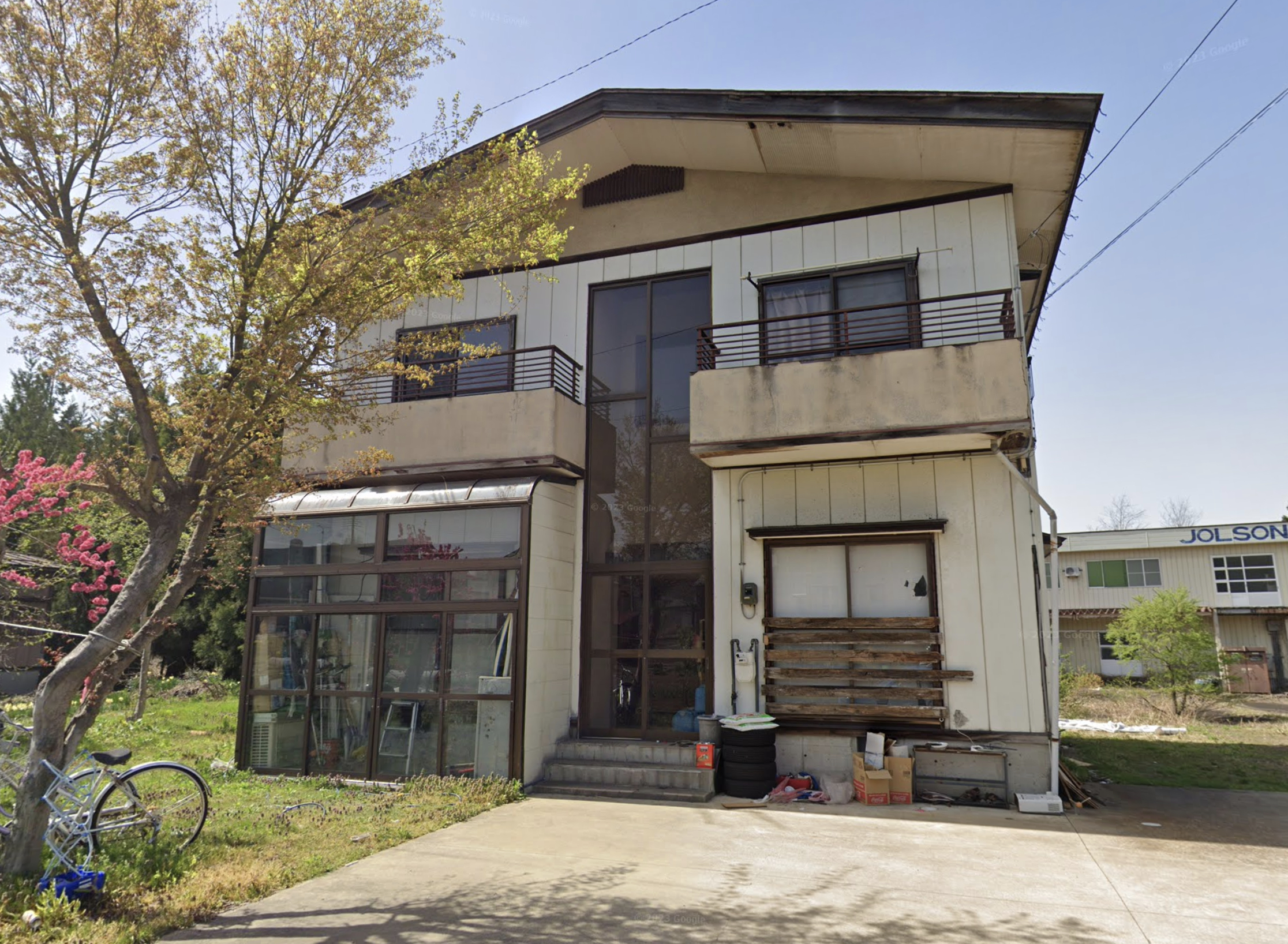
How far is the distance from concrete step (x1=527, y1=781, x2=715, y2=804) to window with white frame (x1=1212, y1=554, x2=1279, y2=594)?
27.6 metres

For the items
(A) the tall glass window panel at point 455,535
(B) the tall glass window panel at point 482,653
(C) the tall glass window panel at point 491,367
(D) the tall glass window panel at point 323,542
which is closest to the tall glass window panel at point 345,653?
(D) the tall glass window panel at point 323,542

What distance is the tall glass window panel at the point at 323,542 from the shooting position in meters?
11.0

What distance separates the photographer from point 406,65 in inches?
278

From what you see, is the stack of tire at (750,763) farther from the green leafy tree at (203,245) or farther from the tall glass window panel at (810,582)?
the green leafy tree at (203,245)

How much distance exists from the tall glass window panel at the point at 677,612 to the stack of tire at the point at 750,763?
158 cm

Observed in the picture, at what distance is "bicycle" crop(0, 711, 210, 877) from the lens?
5449 millimetres

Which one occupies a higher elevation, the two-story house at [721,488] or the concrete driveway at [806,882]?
the two-story house at [721,488]

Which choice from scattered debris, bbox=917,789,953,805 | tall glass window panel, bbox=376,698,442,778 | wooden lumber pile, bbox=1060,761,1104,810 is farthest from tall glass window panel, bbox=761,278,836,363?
tall glass window panel, bbox=376,698,442,778

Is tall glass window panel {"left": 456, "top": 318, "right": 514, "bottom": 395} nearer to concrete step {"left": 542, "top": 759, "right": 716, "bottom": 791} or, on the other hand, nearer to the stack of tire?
concrete step {"left": 542, "top": 759, "right": 716, "bottom": 791}

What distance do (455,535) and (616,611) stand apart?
2420mm

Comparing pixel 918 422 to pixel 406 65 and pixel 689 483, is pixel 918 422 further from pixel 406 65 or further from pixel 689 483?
pixel 406 65

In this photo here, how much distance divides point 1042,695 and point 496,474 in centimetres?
717

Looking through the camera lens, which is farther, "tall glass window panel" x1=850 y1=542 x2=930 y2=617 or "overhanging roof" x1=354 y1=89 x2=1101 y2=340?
"tall glass window panel" x1=850 y1=542 x2=930 y2=617

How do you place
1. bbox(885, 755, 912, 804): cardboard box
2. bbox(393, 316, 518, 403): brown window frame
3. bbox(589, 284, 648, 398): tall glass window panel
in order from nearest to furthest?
bbox(885, 755, 912, 804): cardboard box → bbox(589, 284, 648, 398): tall glass window panel → bbox(393, 316, 518, 403): brown window frame
